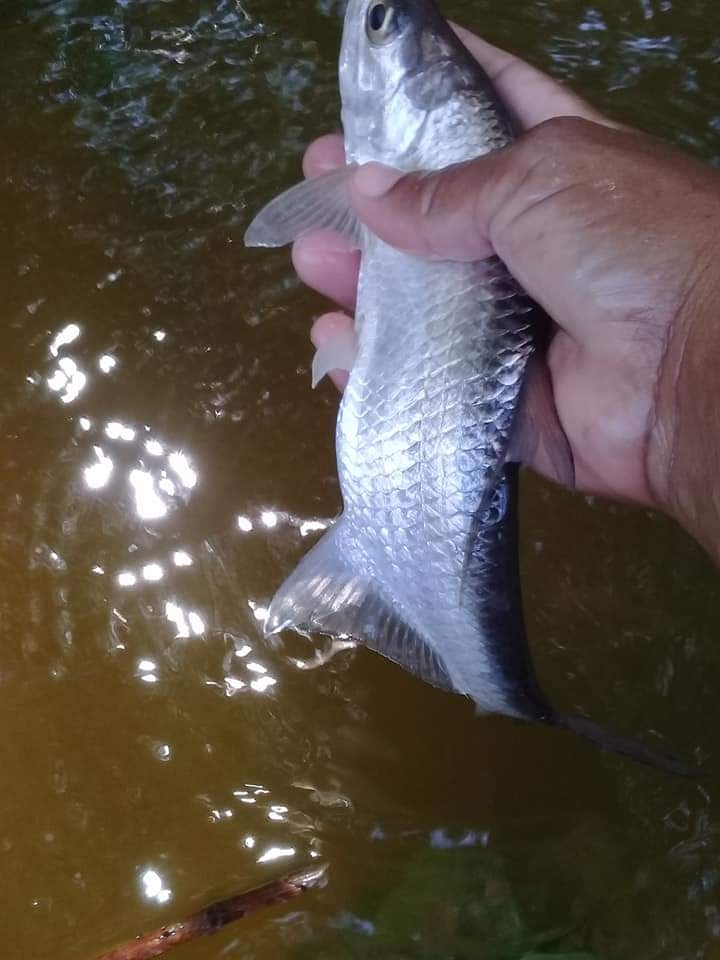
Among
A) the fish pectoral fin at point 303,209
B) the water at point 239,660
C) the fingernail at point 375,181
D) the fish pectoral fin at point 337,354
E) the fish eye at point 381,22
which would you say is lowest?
the water at point 239,660

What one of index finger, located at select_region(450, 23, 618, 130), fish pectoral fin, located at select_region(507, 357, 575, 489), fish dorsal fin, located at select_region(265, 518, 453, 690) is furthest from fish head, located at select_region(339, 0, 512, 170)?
fish dorsal fin, located at select_region(265, 518, 453, 690)

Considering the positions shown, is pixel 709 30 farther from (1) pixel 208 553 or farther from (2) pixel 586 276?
(1) pixel 208 553

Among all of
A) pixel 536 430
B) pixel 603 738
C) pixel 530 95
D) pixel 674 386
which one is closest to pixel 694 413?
pixel 674 386

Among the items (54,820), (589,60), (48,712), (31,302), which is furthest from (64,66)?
(54,820)

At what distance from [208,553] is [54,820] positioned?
0.46m

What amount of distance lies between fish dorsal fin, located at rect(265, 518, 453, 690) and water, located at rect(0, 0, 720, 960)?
0.25 meters

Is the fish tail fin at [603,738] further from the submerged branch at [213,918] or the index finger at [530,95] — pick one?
the index finger at [530,95]

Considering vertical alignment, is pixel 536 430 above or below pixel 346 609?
above

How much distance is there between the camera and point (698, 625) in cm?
139

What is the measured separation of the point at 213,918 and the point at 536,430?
2.73 feet

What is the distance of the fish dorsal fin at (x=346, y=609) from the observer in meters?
1.11

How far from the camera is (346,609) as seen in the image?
3.73 feet

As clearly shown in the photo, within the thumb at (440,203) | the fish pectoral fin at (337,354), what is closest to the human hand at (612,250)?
the thumb at (440,203)

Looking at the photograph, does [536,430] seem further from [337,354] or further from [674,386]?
[337,354]
